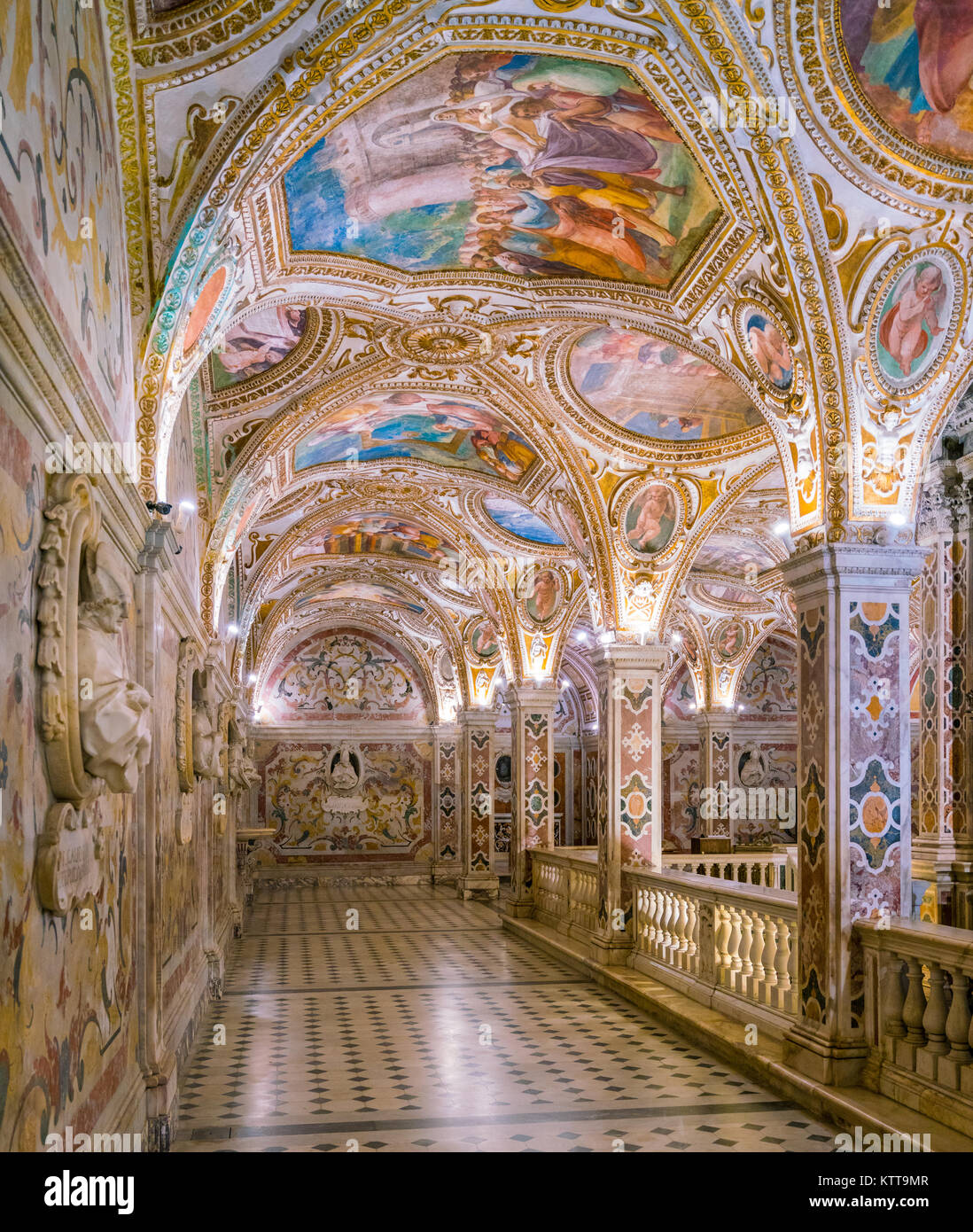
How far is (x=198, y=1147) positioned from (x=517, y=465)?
33.6ft

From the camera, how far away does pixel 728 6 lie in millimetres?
6617

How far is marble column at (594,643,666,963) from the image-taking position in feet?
48.3

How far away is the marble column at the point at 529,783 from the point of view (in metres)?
19.9

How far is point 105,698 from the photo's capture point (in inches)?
173

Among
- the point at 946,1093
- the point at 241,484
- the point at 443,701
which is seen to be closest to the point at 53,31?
the point at 946,1093

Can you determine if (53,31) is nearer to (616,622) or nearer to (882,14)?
(882,14)

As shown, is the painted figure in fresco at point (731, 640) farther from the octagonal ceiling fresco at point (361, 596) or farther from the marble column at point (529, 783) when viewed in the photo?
the marble column at point (529, 783)

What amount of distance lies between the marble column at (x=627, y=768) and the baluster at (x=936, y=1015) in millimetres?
7172

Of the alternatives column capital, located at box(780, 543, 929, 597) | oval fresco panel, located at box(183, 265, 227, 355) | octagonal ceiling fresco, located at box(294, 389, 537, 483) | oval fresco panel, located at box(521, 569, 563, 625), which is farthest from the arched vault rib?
oval fresco panel, located at box(521, 569, 563, 625)

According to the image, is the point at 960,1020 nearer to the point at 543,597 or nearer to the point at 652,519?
the point at 652,519

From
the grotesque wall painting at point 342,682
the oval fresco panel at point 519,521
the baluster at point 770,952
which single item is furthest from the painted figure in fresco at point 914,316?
the grotesque wall painting at point 342,682

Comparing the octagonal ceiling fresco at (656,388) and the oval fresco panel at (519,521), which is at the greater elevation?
the octagonal ceiling fresco at (656,388)

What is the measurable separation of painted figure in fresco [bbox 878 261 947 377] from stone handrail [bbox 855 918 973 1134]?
13.9ft

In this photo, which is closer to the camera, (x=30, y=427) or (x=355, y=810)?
(x=30, y=427)
